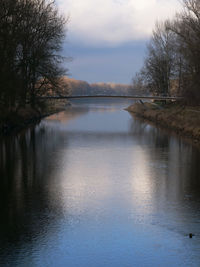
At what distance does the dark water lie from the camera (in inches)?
406

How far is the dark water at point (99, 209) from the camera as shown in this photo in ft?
33.9

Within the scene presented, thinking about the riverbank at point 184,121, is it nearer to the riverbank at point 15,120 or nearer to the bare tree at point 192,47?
the bare tree at point 192,47

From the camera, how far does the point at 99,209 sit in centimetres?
1405

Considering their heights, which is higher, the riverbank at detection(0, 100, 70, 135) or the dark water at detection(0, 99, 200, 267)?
the riverbank at detection(0, 100, 70, 135)

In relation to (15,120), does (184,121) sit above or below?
below

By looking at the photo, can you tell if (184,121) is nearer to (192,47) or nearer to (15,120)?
(192,47)

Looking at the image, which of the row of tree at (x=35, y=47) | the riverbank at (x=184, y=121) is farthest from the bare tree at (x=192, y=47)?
the row of tree at (x=35, y=47)

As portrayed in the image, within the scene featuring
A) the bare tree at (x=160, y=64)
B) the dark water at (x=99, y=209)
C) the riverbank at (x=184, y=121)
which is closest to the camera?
the dark water at (x=99, y=209)

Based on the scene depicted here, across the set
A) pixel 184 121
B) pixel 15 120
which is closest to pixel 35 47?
pixel 15 120

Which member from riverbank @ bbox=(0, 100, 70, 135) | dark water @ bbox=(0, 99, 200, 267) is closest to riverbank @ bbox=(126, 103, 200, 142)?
dark water @ bbox=(0, 99, 200, 267)

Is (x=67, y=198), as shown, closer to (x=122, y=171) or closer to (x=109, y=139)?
(x=122, y=171)

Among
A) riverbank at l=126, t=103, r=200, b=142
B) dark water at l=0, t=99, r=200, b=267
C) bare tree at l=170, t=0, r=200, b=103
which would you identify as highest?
bare tree at l=170, t=0, r=200, b=103

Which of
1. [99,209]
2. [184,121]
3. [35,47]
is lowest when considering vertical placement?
[99,209]

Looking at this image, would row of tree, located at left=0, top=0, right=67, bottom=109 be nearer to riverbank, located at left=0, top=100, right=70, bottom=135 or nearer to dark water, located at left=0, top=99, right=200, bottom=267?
riverbank, located at left=0, top=100, right=70, bottom=135
